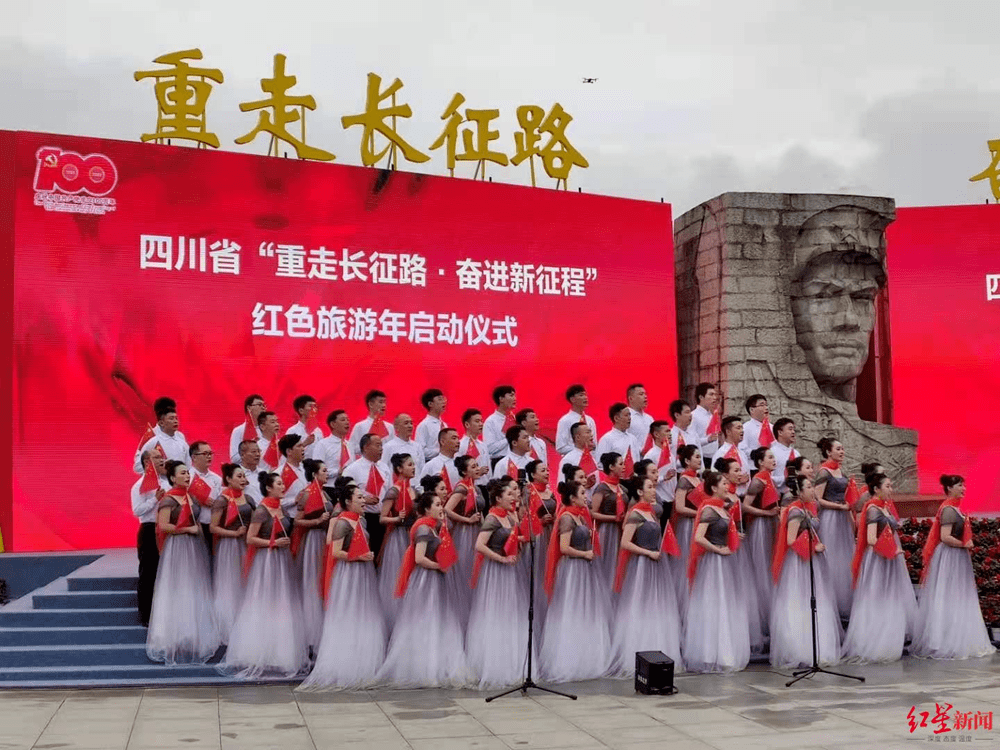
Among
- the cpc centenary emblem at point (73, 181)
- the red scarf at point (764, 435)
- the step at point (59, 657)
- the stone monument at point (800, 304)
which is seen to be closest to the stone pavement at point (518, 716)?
the step at point (59, 657)

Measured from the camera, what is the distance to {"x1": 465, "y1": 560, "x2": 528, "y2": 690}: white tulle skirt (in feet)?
19.7

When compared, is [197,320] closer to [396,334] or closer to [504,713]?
[396,334]

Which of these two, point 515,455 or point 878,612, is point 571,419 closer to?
point 515,455

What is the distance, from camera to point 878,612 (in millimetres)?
6766

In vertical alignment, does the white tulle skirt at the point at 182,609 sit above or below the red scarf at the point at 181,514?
below

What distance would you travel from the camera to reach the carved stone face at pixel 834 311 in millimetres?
10953

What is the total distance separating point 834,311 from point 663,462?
4.52 metres

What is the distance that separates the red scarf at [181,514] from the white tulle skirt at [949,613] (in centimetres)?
454

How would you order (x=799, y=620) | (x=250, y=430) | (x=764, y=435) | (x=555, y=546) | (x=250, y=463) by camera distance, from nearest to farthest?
(x=555, y=546) → (x=799, y=620) → (x=250, y=463) → (x=250, y=430) → (x=764, y=435)

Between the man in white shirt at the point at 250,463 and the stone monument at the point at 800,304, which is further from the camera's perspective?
the stone monument at the point at 800,304

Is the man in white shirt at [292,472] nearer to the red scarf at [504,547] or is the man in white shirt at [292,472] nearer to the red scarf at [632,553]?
the red scarf at [504,547]

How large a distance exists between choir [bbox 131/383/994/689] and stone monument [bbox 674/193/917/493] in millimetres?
3586

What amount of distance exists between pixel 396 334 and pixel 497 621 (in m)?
4.31

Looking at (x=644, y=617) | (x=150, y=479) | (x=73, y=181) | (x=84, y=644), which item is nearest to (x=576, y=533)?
(x=644, y=617)
